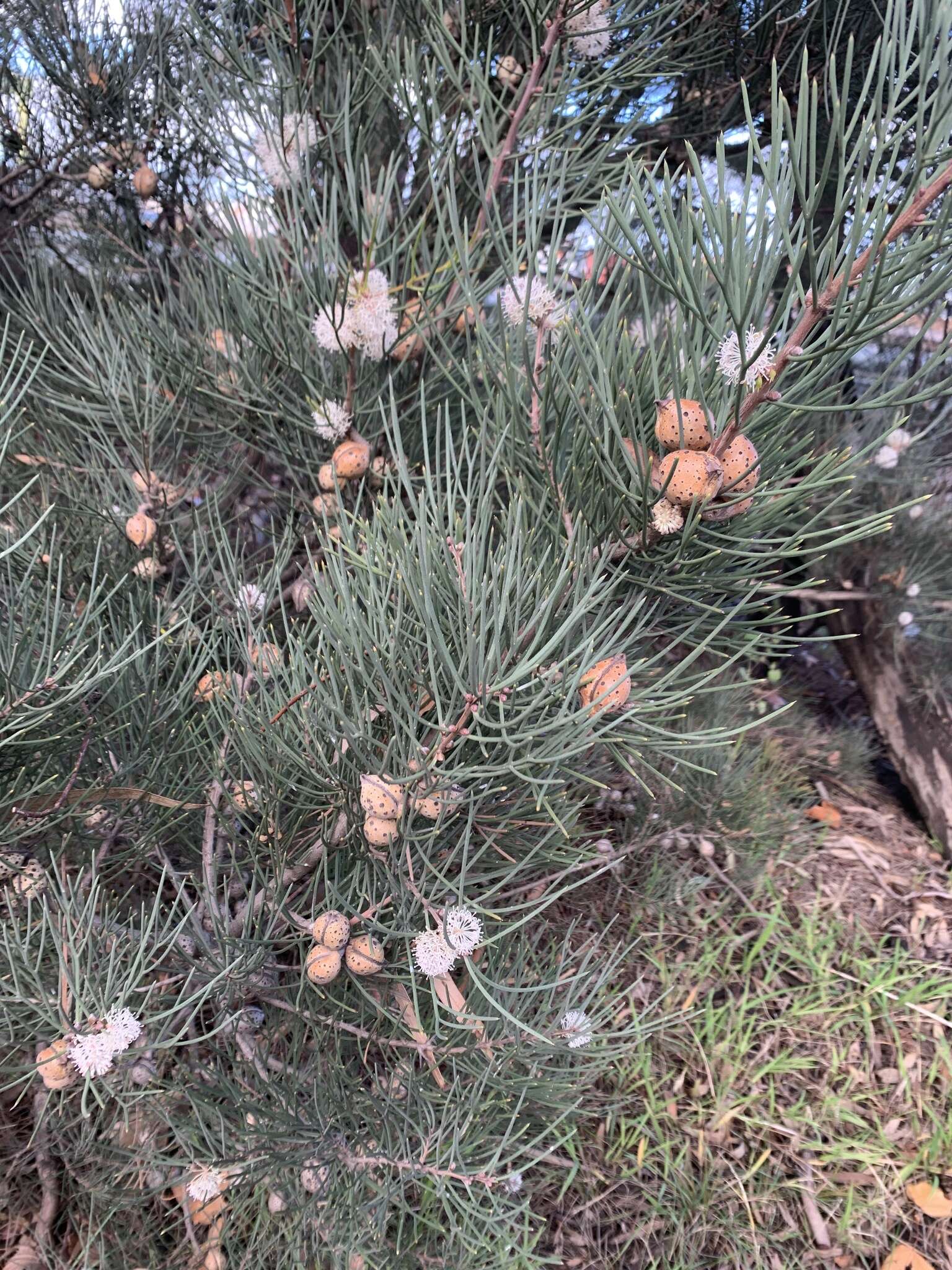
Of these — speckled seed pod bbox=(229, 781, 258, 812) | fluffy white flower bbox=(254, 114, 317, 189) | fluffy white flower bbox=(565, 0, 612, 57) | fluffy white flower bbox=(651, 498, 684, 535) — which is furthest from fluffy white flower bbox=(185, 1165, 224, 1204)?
fluffy white flower bbox=(565, 0, 612, 57)

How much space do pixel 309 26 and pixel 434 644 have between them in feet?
2.32

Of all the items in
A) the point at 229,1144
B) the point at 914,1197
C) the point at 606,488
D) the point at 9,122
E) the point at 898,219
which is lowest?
the point at 914,1197

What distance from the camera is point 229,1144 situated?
0.68 m

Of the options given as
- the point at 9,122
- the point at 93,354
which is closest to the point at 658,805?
the point at 93,354

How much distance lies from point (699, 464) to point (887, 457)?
1.15 metres

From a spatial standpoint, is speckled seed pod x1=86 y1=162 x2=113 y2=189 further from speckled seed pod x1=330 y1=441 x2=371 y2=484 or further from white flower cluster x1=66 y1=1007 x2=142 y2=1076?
white flower cluster x1=66 y1=1007 x2=142 y2=1076

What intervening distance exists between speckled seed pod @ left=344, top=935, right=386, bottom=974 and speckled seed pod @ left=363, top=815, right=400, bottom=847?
108 mm

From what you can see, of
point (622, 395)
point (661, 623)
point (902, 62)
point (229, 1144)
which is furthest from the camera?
point (229, 1144)

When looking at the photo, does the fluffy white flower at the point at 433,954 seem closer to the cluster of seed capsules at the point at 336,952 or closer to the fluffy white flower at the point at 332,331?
the cluster of seed capsules at the point at 336,952

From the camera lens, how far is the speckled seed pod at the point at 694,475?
40cm

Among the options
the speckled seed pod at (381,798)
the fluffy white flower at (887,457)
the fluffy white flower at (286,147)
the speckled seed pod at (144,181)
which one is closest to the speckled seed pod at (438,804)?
the speckled seed pod at (381,798)

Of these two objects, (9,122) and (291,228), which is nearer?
(291,228)

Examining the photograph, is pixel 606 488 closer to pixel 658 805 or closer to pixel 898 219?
pixel 898 219

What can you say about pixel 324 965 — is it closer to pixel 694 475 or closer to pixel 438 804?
pixel 438 804
